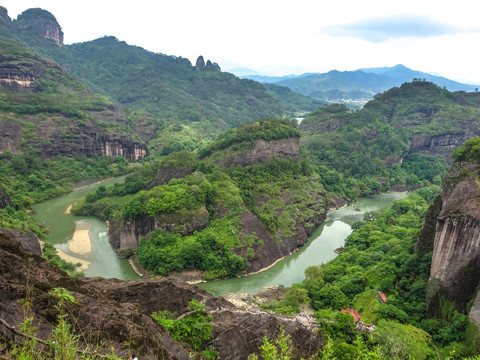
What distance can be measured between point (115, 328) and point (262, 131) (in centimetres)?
4451

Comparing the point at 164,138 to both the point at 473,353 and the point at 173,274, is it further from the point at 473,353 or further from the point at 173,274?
the point at 473,353

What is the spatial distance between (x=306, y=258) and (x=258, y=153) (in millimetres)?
18536

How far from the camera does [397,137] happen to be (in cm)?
8025

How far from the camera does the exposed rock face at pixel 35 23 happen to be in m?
139

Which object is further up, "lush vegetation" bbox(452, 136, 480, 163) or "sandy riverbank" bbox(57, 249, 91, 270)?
"lush vegetation" bbox(452, 136, 480, 163)

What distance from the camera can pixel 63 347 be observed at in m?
5.04

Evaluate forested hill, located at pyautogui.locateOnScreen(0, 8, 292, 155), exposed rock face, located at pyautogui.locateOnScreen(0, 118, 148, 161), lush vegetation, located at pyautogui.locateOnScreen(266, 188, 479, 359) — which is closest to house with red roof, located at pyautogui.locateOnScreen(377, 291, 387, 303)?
lush vegetation, located at pyautogui.locateOnScreen(266, 188, 479, 359)

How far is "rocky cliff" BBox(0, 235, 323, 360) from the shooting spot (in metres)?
9.05

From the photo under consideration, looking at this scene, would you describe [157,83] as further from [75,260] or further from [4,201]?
[75,260]

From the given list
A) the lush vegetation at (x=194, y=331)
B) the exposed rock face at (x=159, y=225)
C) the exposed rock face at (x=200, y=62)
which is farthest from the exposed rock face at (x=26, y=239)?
the exposed rock face at (x=200, y=62)

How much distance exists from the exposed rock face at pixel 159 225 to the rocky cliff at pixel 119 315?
1525 cm

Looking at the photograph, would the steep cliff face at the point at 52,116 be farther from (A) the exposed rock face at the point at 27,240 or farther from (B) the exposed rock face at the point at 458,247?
(B) the exposed rock face at the point at 458,247

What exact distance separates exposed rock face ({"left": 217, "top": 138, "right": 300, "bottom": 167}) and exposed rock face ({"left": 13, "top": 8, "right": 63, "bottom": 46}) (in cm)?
13245

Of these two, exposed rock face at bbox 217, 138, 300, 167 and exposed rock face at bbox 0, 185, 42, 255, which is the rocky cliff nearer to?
exposed rock face at bbox 0, 185, 42, 255
